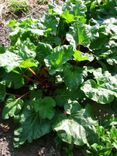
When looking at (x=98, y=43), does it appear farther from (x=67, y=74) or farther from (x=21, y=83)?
(x=21, y=83)

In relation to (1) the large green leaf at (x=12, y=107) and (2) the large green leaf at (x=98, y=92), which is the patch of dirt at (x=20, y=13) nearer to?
(1) the large green leaf at (x=12, y=107)

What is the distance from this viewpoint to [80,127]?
3561 millimetres

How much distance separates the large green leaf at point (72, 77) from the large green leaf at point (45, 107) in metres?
0.22

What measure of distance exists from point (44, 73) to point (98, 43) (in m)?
0.65

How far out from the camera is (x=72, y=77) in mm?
3717

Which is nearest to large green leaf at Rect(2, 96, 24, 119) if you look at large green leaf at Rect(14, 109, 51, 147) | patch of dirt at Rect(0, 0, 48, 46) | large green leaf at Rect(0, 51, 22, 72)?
large green leaf at Rect(14, 109, 51, 147)

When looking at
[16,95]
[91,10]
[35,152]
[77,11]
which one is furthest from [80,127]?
[91,10]

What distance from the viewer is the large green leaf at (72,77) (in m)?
3.69

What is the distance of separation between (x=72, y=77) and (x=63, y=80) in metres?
0.13

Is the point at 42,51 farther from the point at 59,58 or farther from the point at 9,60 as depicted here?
the point at 9,60

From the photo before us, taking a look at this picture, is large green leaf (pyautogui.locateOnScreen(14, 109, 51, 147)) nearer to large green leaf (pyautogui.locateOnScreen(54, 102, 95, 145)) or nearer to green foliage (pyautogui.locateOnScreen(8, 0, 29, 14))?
large green leaf (pyautogui.locateOnScreen(54, 102, 95, 145))

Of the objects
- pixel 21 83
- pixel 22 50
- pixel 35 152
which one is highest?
pixel 22 50

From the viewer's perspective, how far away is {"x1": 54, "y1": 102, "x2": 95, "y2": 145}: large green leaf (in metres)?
3.48

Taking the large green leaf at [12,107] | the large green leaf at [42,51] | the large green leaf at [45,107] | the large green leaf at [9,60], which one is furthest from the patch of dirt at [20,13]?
the large green leaf at [45,107]
